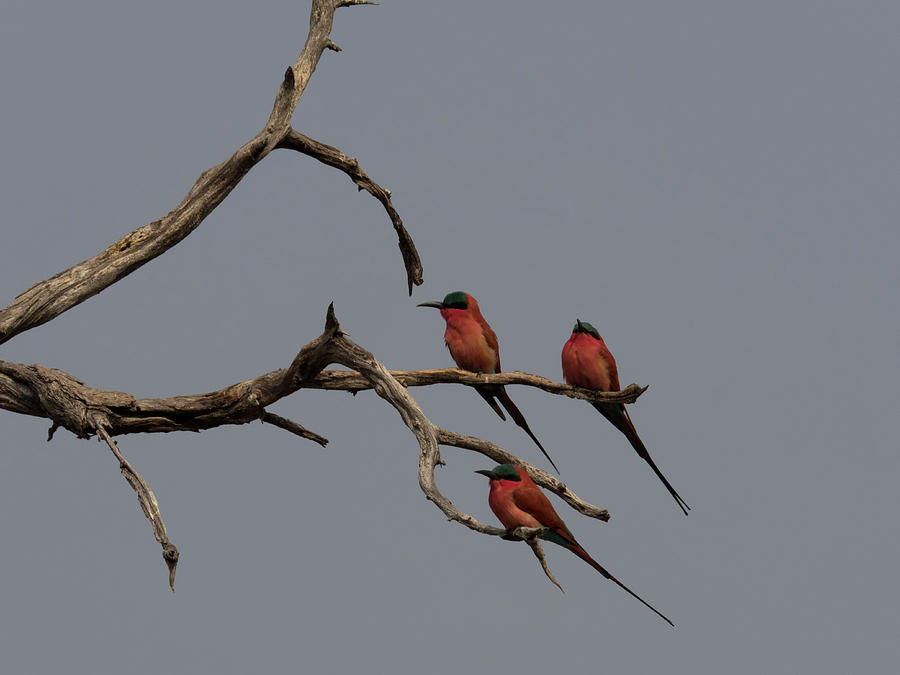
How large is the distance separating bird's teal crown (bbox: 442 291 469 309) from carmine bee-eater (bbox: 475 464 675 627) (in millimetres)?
1554

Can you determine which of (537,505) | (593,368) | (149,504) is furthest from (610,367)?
(149,504)

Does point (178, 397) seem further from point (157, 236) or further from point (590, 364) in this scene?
point (590, 364)

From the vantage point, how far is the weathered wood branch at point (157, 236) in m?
9.20

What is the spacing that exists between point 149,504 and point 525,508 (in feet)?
7.99

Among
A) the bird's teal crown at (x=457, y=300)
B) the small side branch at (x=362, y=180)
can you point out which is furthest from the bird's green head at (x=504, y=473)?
the small side branch at (x=362, y=180)

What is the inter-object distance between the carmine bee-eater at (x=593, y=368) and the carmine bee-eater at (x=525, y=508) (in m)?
1.04

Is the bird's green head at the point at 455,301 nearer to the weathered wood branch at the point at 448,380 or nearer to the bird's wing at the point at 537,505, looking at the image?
the weathered wood branch at the point at 448,380

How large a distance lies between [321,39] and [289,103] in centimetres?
64

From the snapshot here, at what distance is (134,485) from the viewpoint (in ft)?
27.9

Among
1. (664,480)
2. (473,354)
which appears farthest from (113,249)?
(664,480)

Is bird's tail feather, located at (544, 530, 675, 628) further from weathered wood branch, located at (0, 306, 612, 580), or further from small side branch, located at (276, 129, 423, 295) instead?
small side branch, located at (276, 129, 423, 295)

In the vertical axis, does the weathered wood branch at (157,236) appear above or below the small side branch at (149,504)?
above

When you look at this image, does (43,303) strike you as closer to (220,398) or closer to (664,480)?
(220,398)

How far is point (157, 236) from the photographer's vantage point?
370 inches
